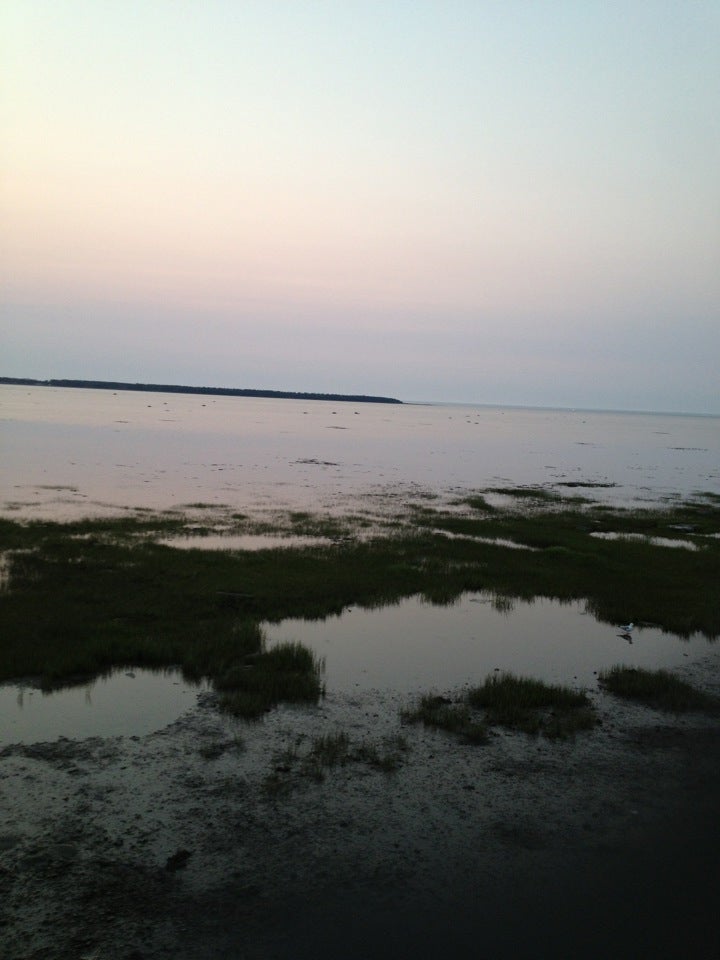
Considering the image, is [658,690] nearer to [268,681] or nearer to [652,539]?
[268,681]

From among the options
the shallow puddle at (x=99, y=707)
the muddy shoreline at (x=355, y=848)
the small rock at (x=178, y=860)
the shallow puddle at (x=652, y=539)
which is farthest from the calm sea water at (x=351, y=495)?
the shallow puddle at (x=652, y=539)

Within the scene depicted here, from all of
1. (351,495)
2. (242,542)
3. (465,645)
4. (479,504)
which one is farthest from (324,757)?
(351,495)

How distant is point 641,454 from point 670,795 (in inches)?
3562

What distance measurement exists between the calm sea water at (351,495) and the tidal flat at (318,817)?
2.24ft

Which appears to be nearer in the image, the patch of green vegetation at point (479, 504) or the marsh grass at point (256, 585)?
the marsh grass at point (256, 585)

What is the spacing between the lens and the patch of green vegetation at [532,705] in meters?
10.9

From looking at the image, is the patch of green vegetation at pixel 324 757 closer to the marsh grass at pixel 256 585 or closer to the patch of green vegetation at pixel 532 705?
the marsh grass at pixel 256 585

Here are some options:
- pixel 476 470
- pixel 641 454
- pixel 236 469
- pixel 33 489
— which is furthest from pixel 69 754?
pixel 641 454

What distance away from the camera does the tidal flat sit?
637 centimetres

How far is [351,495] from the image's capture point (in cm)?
4153

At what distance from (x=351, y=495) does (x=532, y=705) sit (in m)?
30.2

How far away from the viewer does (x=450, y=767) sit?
30.8 ft

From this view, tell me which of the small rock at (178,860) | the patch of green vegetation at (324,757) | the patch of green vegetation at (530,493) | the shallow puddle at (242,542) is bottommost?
the shallow puddle at (242,542)

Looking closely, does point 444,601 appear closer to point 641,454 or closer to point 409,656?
point 409,656
